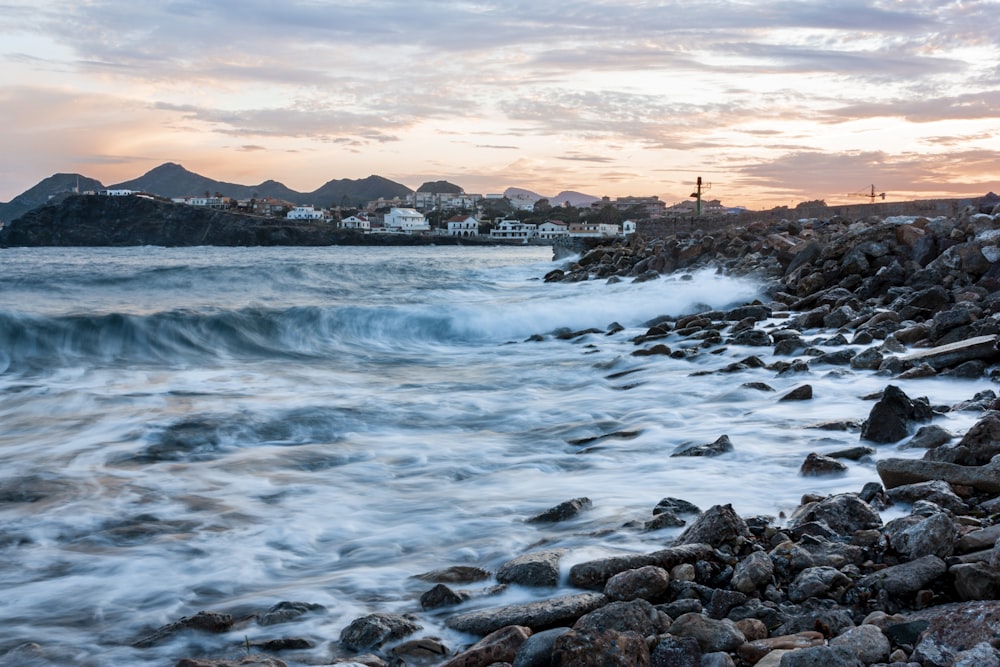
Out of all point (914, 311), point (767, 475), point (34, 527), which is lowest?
point (34, 527)

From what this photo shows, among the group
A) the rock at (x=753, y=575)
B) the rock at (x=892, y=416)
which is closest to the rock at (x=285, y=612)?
the rock at (x=753, y=575)

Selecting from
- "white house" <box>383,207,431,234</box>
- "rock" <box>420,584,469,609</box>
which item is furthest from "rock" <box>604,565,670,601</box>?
"white house" <box>383,207,431,234</box>

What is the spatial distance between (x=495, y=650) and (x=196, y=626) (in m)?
1.33

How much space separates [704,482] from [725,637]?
2.32 meters

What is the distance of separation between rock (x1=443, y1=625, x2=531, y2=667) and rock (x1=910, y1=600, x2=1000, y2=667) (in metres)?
1.22

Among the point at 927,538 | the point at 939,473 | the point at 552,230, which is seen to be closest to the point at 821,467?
the point at 939,473

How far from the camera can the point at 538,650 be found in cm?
271

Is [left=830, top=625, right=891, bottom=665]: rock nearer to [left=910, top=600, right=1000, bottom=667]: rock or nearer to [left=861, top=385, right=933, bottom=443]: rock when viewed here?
[left=910, top=600, right=1000, bottom=667]: rock

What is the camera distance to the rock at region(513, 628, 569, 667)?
2.68 metres

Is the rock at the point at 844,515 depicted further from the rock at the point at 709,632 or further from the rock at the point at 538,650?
the rock at the point at 538,650

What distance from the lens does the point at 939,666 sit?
7.64 ft

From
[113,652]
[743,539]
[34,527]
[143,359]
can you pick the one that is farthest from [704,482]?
[143,359]

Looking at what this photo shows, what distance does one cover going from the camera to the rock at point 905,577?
2.90m

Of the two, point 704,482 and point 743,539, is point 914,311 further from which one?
point 743,539
